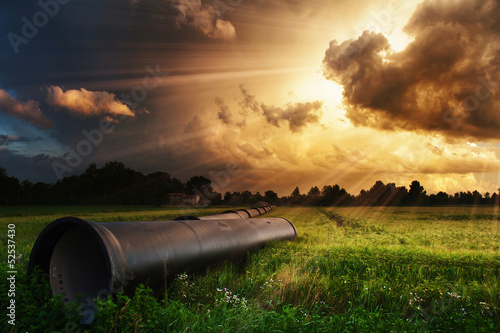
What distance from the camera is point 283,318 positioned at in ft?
12.6

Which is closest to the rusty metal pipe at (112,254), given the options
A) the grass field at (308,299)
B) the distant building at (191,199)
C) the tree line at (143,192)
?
the grass field at (308,299)

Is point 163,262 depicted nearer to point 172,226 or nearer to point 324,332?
point 172,226

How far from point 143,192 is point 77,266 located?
79.0 metres

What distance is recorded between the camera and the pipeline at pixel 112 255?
398cm

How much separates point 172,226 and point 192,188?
9500 centimetres

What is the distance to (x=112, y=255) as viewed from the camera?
387 centimetres

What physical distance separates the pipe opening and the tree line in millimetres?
62867

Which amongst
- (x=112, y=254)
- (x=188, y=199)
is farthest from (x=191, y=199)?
(x=112, y=254)

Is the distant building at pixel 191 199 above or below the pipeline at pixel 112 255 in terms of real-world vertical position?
below

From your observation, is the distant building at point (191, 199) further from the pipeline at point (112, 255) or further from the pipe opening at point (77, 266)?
the pipe opening at point (77, 266)

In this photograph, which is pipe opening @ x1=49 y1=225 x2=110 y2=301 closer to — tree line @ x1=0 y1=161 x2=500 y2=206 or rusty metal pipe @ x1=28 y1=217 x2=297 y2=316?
rusty metal pipe @ x1=28 y1=217 x2=297 y2=316

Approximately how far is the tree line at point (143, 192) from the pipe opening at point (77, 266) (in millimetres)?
62867

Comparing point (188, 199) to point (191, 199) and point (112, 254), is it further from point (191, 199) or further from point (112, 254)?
point (112, 254)

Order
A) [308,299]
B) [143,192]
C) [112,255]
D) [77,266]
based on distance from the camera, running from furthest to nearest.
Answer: [143,192] < [308,299] < [77,266] < [112,255]
